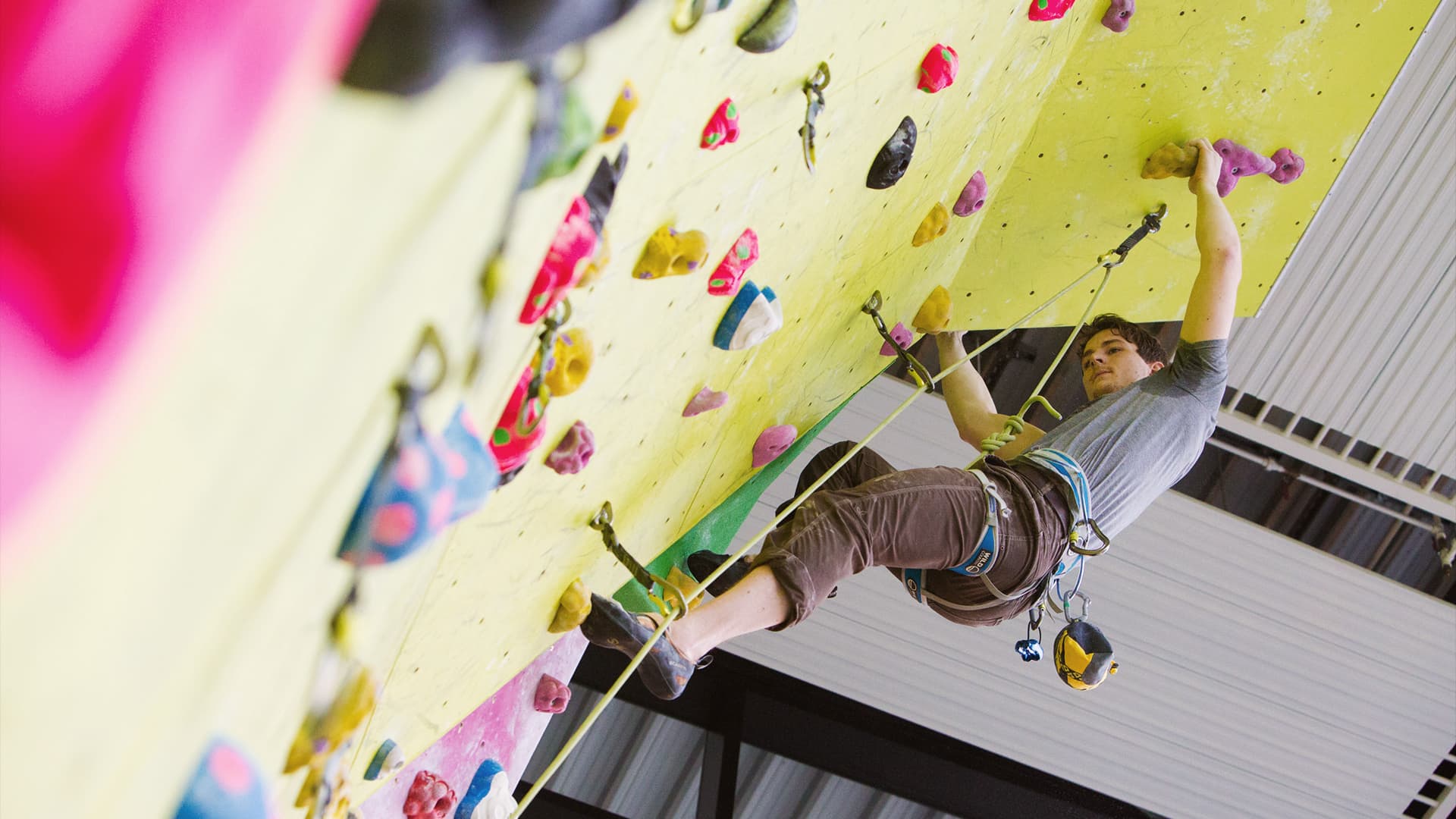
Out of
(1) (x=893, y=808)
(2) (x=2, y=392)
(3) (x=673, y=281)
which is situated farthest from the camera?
(1) (x=893, y=808)

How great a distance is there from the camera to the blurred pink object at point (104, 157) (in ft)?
1.18

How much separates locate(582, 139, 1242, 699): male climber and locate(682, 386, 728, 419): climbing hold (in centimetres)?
29

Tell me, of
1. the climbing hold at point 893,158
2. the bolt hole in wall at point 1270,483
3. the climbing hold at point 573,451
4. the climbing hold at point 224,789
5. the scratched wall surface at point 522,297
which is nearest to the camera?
the scratched wall surface at point 522,297

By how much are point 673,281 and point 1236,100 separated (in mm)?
1693

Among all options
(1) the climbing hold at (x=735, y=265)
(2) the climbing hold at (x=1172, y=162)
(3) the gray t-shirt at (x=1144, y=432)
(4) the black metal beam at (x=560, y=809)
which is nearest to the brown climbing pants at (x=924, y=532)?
(3) the gray t-shirt at (x=1144, y=432)

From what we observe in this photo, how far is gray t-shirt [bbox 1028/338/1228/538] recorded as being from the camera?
2.25m

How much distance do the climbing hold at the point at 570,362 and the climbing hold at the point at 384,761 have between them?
0.66m

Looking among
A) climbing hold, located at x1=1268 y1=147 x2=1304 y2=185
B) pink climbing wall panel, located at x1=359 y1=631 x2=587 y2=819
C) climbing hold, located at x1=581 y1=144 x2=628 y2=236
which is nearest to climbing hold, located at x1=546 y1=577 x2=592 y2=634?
pink climbing wall panel, located at x1=359 y1=631 x2=587 y2=819

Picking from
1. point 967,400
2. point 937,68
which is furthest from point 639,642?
point 967,400

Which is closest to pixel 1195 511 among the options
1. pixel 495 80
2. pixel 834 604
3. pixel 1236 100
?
pixel 834 604

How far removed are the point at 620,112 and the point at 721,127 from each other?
317 millimetres

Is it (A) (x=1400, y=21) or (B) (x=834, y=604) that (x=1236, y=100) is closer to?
(A) (x=1400, y=21)

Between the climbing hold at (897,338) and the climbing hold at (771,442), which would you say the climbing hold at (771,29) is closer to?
the climbing hold at (771,442)

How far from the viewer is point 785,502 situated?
146 inches
